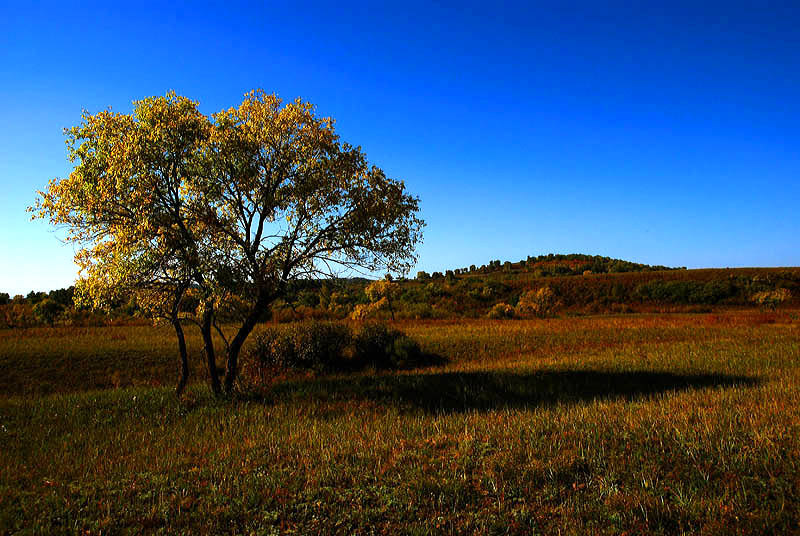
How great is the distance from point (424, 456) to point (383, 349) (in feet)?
55.1

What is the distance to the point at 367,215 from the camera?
51.8ft

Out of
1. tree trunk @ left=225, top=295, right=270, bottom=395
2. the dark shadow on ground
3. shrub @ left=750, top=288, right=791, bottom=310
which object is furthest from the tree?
shrub @ left=750, top=288, right=791, bottom=310

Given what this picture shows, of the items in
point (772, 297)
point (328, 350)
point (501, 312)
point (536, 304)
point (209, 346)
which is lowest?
point (328, 350)

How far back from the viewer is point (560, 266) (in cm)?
11331

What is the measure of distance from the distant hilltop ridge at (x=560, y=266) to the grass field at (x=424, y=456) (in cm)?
8051

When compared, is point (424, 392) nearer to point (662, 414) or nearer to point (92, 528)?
point (662, 414)

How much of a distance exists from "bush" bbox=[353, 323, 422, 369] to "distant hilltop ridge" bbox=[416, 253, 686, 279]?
2766 inches

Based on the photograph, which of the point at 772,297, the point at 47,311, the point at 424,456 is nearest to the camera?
the point at 424,456

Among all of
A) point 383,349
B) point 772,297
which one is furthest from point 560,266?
point 383,349

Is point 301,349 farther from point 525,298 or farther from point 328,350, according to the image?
point 525,298

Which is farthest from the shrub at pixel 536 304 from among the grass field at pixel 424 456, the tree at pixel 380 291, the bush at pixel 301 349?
the grass field at pixel 424 456

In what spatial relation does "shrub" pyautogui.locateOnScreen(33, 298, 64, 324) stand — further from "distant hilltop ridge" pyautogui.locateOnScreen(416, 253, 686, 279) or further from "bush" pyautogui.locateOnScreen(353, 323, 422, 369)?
"distant hilltop ridge" pyautogui.locateOnScreen(416, 253, 686, 279)

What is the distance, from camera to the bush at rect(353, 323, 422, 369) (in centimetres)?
2398

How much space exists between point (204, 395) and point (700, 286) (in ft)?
229
